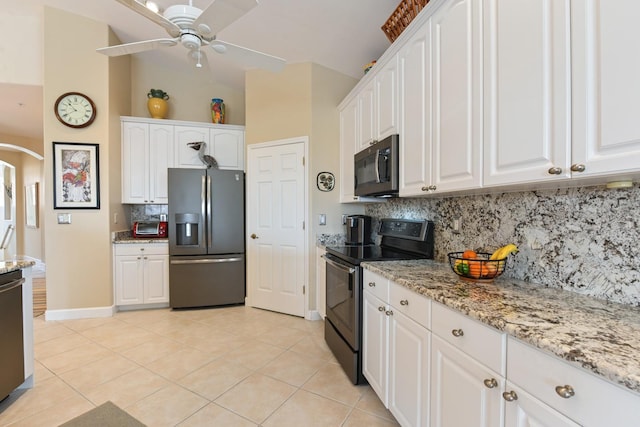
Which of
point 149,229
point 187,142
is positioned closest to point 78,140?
point 187,142

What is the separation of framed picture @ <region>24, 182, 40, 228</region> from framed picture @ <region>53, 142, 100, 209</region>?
3753 mm

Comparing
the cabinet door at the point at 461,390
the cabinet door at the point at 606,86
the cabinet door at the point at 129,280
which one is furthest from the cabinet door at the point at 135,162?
the cabinet door at the point at 606,86

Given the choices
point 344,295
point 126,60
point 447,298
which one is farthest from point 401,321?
point 126,60

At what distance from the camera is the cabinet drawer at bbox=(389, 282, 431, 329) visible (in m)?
1.35

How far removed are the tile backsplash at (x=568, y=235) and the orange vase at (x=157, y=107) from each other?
403cm

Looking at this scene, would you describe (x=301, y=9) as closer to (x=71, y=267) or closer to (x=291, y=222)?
(x=291, y=222)

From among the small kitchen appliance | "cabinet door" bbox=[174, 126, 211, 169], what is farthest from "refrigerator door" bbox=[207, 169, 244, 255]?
the small kitchen appliance

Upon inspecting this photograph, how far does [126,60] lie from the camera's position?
402 centimetres

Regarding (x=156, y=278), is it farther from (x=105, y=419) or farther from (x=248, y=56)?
(x=248, y=56)

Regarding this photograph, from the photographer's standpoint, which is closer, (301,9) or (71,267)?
(301,9)

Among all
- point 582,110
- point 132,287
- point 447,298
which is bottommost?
point 132,287

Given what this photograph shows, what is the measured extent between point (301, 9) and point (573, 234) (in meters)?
2.71

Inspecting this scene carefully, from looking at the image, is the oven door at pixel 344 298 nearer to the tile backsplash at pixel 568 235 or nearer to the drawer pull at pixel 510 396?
the tile backsplash at pixel 568 235

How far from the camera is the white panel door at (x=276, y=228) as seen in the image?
348 centimetres
